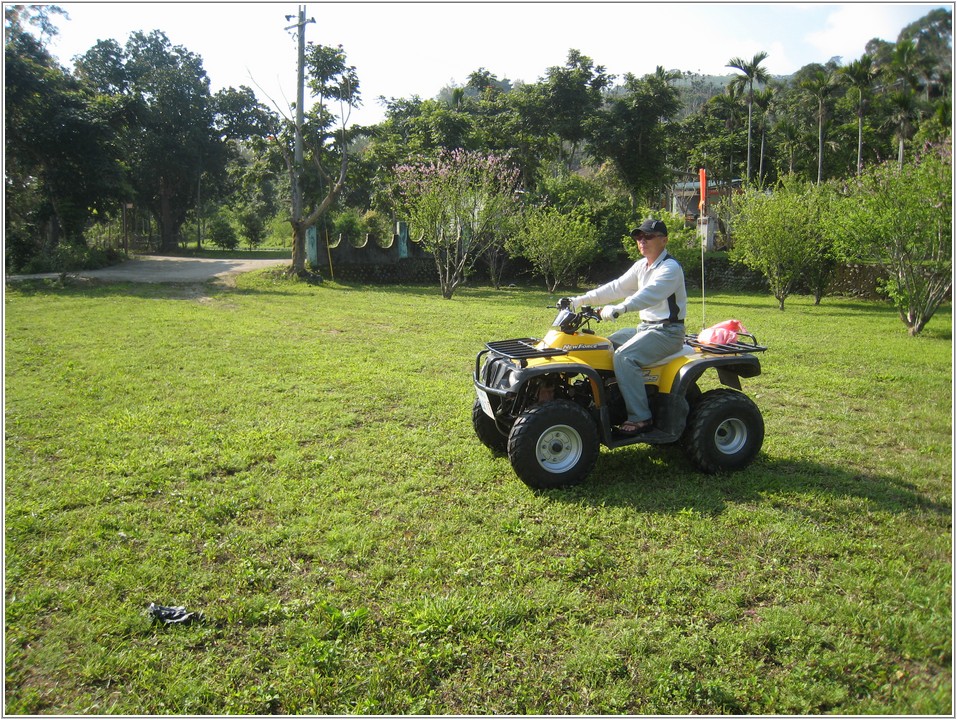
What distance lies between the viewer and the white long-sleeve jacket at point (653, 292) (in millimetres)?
4855

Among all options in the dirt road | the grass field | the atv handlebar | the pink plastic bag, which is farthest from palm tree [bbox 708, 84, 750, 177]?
the atv handlebar

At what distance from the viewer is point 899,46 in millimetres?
37656

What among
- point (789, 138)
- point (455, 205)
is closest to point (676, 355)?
point (455, 205)

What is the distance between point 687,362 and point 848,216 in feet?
34.9

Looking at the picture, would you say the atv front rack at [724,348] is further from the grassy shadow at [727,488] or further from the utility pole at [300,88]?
the utility pole at [300,88]

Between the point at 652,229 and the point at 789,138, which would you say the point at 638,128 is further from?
the point at 652,229

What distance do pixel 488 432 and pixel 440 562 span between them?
177 centimetres

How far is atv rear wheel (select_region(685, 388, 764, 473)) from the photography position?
4.96m

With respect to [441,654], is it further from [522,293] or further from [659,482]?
[522,293]

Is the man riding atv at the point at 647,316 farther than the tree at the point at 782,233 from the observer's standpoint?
No

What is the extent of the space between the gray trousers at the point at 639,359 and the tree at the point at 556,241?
16.5 metres

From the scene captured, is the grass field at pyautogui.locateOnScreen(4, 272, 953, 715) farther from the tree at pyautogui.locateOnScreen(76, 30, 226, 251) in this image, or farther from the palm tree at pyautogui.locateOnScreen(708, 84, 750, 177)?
the palm tree at pyautogui.locateOnScreen(708, 84, 750, 177)

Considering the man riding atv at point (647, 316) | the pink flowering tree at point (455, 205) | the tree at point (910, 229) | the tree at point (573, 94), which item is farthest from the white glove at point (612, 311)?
the tree at point (573, 94)

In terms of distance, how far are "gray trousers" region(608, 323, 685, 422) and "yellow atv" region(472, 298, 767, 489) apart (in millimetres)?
119
